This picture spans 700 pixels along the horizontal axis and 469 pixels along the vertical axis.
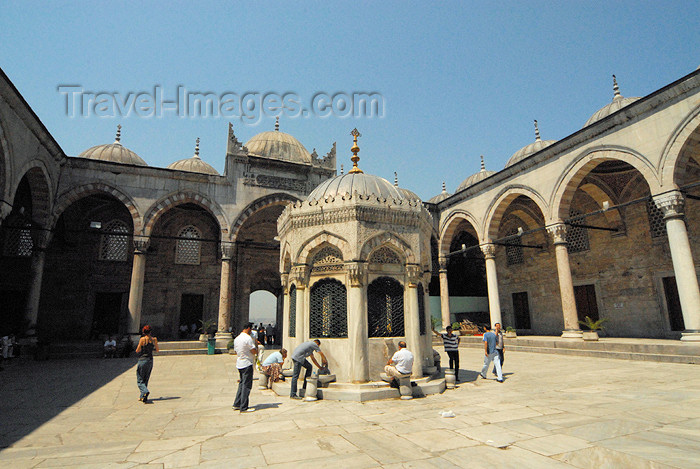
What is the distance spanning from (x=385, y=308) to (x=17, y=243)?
56.0ft

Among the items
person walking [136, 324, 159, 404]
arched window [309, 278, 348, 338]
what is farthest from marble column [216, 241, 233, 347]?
arched window [309, 278, 348, 338]

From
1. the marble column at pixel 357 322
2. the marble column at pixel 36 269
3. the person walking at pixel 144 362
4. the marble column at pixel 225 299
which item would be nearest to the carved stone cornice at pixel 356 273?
the marble column at pixel 357 322

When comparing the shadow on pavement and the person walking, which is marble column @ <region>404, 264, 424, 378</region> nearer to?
the person walking

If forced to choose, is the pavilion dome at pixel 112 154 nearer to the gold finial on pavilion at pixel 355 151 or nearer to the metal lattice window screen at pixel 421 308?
the gold finial on pavilion at pixel 355 151

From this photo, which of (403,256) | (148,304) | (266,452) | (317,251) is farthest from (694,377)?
(148,304)

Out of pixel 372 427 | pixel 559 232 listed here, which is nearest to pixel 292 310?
pixel 372 427

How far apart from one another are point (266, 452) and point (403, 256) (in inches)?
163

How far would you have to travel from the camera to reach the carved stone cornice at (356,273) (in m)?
6.25

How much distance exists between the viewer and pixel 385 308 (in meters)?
6.58

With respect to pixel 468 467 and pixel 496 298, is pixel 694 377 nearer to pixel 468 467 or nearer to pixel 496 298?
pixel 468 467

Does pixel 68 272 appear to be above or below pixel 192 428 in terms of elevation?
above

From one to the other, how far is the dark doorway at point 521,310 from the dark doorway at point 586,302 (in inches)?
101

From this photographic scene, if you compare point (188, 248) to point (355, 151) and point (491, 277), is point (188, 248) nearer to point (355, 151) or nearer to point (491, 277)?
point (355, 151)

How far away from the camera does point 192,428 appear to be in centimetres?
437
